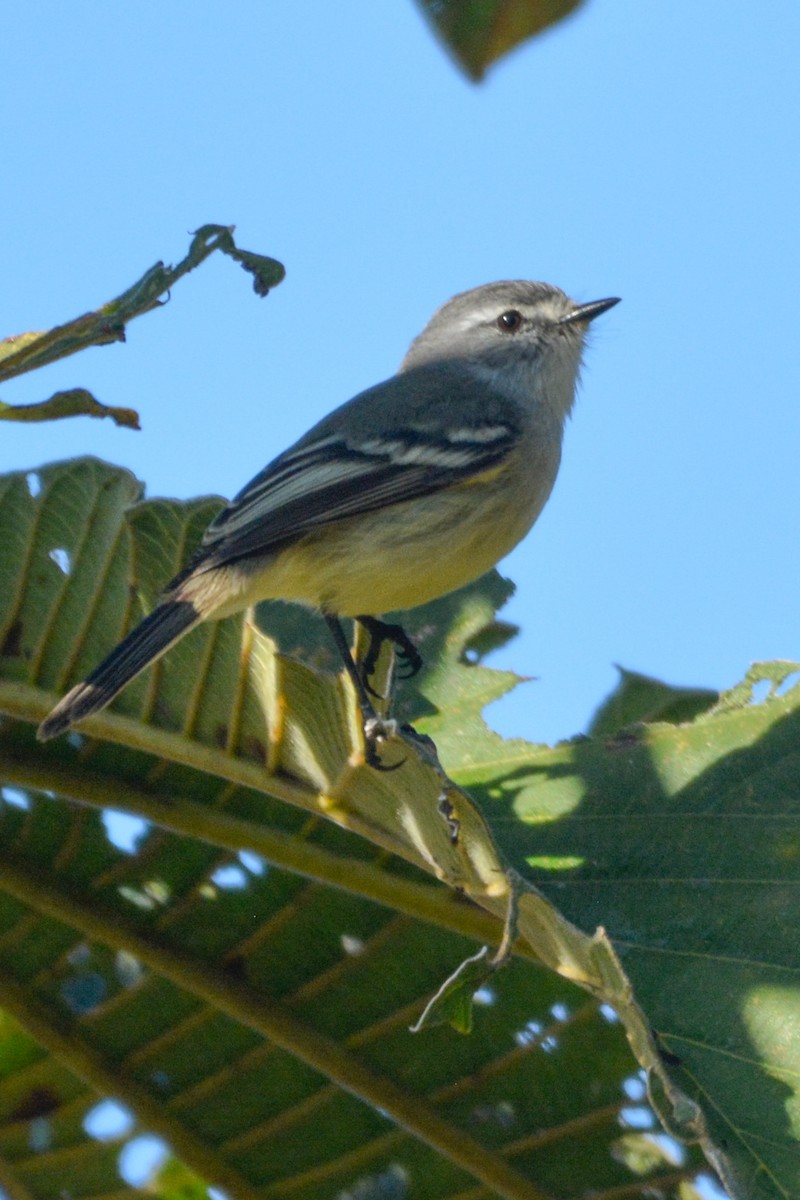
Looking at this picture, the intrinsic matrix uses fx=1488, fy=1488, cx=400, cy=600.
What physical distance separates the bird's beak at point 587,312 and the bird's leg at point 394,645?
168 centimetres

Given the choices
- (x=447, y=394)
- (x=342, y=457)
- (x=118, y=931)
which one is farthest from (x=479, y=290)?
(x=118, y=931)

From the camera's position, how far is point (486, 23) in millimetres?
1589

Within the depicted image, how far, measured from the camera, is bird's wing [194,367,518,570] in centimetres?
403

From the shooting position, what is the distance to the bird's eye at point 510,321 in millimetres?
5469

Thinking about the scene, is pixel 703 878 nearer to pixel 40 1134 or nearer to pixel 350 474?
pixel 40 1134

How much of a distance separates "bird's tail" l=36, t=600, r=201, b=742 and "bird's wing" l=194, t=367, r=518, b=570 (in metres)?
0.62

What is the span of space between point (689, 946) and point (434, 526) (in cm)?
175

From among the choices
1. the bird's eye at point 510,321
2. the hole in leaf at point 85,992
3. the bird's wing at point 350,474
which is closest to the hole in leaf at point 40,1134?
the hole in leaf at point 85,992

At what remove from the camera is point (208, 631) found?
308cm

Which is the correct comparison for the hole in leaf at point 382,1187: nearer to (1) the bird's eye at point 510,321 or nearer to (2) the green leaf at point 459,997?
(2) the green leaf at point 459,997

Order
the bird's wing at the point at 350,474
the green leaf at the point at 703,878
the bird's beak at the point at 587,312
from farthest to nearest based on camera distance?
the bird's beak at the point at 587,312, the bird's wing at the point at 350,474, the green leaf at the point at 703,878

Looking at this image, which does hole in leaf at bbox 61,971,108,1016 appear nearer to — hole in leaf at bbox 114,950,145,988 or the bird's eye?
hole in leaf at bbox 114,950,145,988

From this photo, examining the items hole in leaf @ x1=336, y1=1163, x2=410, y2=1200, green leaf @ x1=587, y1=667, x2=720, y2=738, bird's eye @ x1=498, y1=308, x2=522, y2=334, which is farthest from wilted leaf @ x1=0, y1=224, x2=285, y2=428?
bird's eye @ x1=498, y1=308, x2=522, y2=334

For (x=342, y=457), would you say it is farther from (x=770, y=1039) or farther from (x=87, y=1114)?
(x=770, y=1039)
